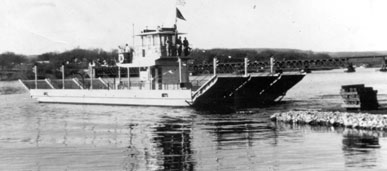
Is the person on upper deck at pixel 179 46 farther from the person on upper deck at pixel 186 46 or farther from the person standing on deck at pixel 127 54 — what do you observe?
the person standing on deck at pixel 127 54

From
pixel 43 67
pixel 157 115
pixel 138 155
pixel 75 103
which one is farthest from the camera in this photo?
pixel 43 67

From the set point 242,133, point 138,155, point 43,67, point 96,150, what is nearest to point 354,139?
point 242,133

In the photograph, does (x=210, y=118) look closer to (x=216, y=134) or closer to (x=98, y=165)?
(x=216, y=134)

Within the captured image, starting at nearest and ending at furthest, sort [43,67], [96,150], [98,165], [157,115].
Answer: [98,165], [96,150], [157,115], [43,67]

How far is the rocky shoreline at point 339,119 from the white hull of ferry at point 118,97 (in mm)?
12754

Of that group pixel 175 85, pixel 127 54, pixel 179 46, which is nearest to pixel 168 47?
pixel 179 46

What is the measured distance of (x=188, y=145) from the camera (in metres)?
24.2

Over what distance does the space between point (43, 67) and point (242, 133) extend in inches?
6088

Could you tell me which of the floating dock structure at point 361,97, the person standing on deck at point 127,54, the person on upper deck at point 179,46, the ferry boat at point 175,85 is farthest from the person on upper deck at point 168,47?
the floating dock structure at point 361,97

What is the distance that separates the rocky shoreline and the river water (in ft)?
2.23

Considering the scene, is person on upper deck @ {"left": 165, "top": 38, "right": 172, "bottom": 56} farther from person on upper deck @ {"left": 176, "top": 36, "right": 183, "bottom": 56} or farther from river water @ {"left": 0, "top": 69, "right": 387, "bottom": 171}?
river water @ {"left": 0, "top": 69, "right": 387, "bottom": 171}

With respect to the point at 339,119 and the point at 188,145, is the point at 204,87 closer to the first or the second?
the point at 339,119

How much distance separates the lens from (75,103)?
2223 inches

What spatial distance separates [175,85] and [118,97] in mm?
5974
